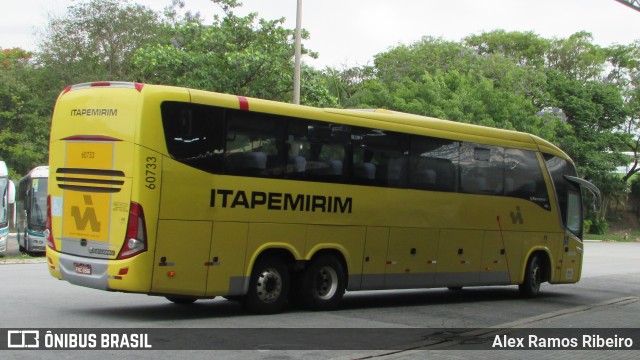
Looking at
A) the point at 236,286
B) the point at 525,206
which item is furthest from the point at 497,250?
the point at 236,286

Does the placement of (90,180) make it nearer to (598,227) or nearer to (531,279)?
(531,279)

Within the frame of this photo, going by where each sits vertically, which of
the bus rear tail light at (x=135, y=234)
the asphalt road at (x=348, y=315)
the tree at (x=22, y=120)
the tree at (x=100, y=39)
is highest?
the tree at (x=100, y=39)

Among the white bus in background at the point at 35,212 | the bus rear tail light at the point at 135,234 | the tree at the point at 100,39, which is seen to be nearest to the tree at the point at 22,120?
the tree at the point at 100,39

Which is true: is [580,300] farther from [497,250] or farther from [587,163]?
[587,163]

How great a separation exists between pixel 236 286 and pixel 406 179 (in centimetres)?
409

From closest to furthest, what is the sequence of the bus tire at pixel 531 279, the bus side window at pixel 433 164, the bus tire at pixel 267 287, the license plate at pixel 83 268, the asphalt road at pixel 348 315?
the asphalt road at pixel 348 315 < the license plate at pixel 83 268 < the bus tire at pixel 267 287 < the bus side window at pixel 433 164 < the bus tire at pixel 531 279

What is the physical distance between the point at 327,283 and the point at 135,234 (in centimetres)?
373

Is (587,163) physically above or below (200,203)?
above

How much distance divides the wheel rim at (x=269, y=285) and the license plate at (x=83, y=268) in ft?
8.29

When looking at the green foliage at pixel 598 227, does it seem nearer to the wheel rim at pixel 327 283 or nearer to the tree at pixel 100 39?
the tree at pixel 100 39

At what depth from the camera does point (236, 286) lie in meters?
11.7

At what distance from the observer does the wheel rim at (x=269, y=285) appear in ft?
39.6

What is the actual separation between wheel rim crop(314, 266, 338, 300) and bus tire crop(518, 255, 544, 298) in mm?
5860

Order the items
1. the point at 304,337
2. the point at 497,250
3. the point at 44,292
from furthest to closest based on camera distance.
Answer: the point at 497,250
the point at 44,292
the point at 304,337
